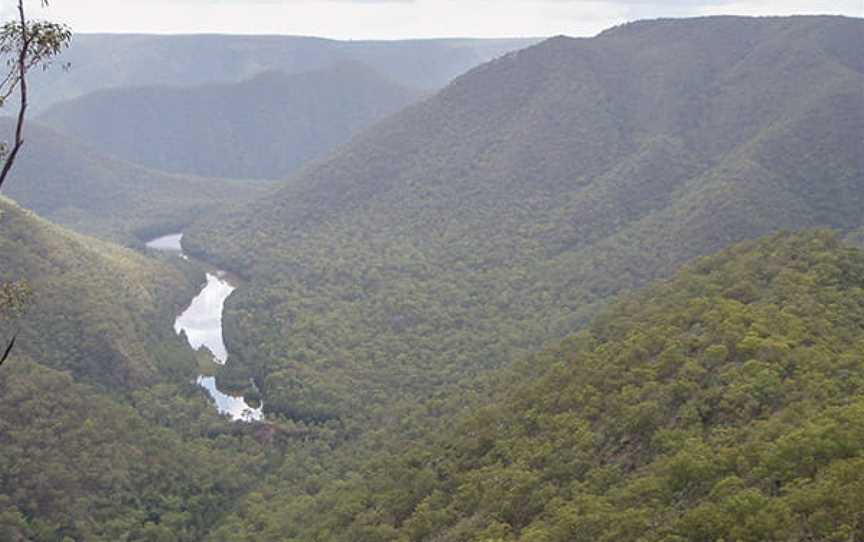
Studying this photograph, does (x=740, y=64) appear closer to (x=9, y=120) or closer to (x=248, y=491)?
(x=248, y=491)

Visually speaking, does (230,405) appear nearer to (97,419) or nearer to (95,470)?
(97,419)

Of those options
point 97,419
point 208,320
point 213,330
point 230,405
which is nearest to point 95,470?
point 97,419


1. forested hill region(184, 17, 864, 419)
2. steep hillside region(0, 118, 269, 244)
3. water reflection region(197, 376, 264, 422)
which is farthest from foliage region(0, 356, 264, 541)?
steep hillside region(0, 118, 269, 244)

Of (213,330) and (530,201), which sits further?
(530,201)

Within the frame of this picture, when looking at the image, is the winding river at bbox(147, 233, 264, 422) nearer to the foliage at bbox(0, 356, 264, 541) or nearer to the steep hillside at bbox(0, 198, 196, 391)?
the steep hillside at bbox(0, 198, 196, 391)

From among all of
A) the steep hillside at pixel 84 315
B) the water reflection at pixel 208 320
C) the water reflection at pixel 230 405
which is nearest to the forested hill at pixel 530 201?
the water reflection at pixel 230 405

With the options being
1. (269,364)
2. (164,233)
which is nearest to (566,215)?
(269,364)

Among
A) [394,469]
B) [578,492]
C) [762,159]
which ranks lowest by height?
[394,469]
